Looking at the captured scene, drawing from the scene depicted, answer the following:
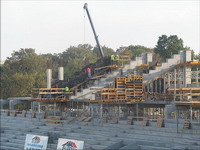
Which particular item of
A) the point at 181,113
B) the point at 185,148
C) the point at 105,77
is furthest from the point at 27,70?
the point at 185,148

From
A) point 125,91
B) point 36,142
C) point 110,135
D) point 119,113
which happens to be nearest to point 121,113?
point 119,113

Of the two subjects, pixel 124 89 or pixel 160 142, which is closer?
pixel 160 142

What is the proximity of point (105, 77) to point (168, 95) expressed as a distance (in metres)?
11.1

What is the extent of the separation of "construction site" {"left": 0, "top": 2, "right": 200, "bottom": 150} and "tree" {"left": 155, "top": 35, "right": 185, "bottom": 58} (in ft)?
88.6

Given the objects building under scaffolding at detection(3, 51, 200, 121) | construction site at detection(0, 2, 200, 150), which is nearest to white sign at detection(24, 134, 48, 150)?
construction site at detection(0, 2, 200, 150)

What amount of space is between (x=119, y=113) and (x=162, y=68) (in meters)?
7.89

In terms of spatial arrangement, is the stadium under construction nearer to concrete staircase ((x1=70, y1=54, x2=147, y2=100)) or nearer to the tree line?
concrete staircase ((x1=70, y1=54, x2=147, y2=100))

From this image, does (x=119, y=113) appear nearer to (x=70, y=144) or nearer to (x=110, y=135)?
(x=110, y=135)

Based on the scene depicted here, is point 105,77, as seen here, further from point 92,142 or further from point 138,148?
point 138,148

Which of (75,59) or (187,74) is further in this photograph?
(75,59)

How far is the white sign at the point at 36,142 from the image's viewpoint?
2451 centimetres

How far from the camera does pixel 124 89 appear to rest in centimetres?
3478

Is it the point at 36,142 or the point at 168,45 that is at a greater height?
the point at 168,45

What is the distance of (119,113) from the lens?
3512 centimetres
